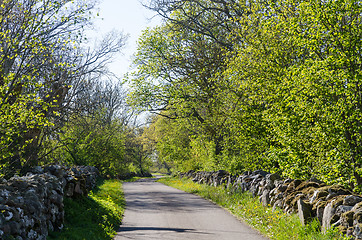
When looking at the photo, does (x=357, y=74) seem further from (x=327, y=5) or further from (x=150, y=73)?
(x=150, y=73)

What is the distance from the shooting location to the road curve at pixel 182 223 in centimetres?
984

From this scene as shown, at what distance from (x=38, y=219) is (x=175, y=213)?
7018 millimetres

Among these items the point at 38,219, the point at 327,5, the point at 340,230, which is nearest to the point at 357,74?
the point at 327,5

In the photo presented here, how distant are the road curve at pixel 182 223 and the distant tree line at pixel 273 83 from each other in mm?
2996

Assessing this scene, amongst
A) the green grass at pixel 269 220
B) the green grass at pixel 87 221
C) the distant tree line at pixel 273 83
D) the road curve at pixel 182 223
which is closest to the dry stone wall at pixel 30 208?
the green grass at pixel 87 221

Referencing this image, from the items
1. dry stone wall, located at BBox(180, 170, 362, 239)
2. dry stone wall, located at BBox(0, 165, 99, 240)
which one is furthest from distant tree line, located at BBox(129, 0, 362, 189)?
dry stone wall, located at BBox(0, 165, 99, 240)

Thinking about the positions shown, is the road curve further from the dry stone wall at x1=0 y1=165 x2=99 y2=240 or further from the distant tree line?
the distant tree line

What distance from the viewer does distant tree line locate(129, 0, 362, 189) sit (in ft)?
34.3

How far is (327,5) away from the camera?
1087 cm

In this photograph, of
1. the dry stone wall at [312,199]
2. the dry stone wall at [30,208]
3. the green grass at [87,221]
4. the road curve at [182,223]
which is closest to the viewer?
the dry stone wall at [30,208]

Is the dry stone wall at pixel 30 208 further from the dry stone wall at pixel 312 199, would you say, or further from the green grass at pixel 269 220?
the dry stone wall at pixel 312 199

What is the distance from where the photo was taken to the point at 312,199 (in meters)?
9.77

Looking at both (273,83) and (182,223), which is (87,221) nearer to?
(182,223)

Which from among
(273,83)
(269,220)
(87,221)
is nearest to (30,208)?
(87,221)
